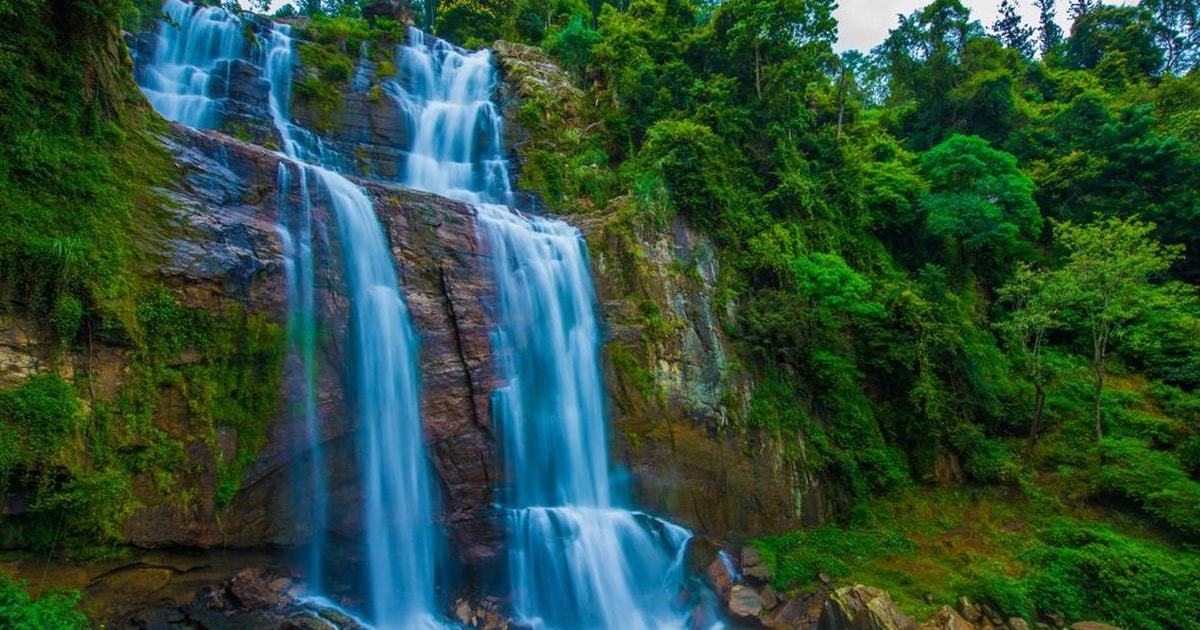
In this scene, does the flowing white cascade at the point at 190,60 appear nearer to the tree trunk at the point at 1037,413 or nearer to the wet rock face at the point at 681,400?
the wet rock face at the point at 681,400

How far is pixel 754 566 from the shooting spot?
1178 cm

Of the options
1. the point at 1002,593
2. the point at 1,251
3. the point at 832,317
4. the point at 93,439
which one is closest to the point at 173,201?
the point at 1,251

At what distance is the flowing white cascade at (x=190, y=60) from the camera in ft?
→ 46.2

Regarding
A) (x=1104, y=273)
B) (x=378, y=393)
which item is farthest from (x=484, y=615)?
(x=1104, y=273)

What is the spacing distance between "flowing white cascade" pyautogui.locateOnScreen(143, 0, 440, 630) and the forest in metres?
1.25

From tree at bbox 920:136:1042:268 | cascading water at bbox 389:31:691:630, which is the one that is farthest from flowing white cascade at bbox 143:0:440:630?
tree at bbox 920:136:1042:268

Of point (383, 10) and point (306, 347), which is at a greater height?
point (383, 10)

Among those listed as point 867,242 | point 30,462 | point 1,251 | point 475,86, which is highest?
point 475,86

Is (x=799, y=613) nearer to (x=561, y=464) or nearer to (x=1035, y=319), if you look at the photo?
(x=561, y=464)

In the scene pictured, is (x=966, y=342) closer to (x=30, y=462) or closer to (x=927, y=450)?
(x=927, y=450)

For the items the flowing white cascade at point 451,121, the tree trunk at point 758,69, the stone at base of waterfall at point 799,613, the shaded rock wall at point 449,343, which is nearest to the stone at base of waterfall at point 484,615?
the shaded rock wall at point 449,343

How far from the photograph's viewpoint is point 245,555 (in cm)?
851

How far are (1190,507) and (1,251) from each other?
21056 mm

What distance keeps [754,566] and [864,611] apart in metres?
2.43
